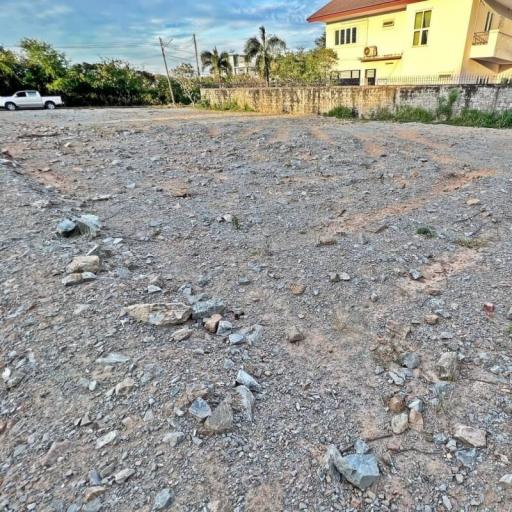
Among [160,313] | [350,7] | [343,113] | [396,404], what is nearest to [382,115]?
[343,113]

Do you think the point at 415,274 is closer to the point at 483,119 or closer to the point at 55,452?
the point at 55,452

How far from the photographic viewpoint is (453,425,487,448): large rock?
1.45 m

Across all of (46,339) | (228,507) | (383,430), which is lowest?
(383,430)

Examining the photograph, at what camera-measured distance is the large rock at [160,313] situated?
6.82 ft

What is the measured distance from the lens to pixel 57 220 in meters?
3.46

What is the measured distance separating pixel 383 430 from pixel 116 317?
1.55 metres

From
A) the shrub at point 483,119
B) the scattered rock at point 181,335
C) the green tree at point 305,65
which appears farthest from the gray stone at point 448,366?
the green tree at point 305,65

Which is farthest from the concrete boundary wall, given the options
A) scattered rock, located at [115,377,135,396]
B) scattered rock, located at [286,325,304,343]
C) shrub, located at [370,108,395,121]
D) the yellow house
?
scattered rock, located at [115,377,135,396]

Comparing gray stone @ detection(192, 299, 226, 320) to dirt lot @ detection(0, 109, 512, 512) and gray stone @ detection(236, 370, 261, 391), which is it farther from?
gray stone @ detection(236, 370, 261, 391)

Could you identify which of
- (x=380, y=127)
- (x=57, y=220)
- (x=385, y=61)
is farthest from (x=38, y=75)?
(x=57, y=220)

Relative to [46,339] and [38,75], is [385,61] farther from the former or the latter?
[38,75]

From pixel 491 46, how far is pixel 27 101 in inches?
799

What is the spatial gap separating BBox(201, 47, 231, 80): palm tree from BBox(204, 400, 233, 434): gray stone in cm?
2685

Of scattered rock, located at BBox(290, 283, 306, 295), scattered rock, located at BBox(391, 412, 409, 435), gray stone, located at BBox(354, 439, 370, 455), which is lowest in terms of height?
scattered rock, located at BBox(391, 412, 409, 435)
